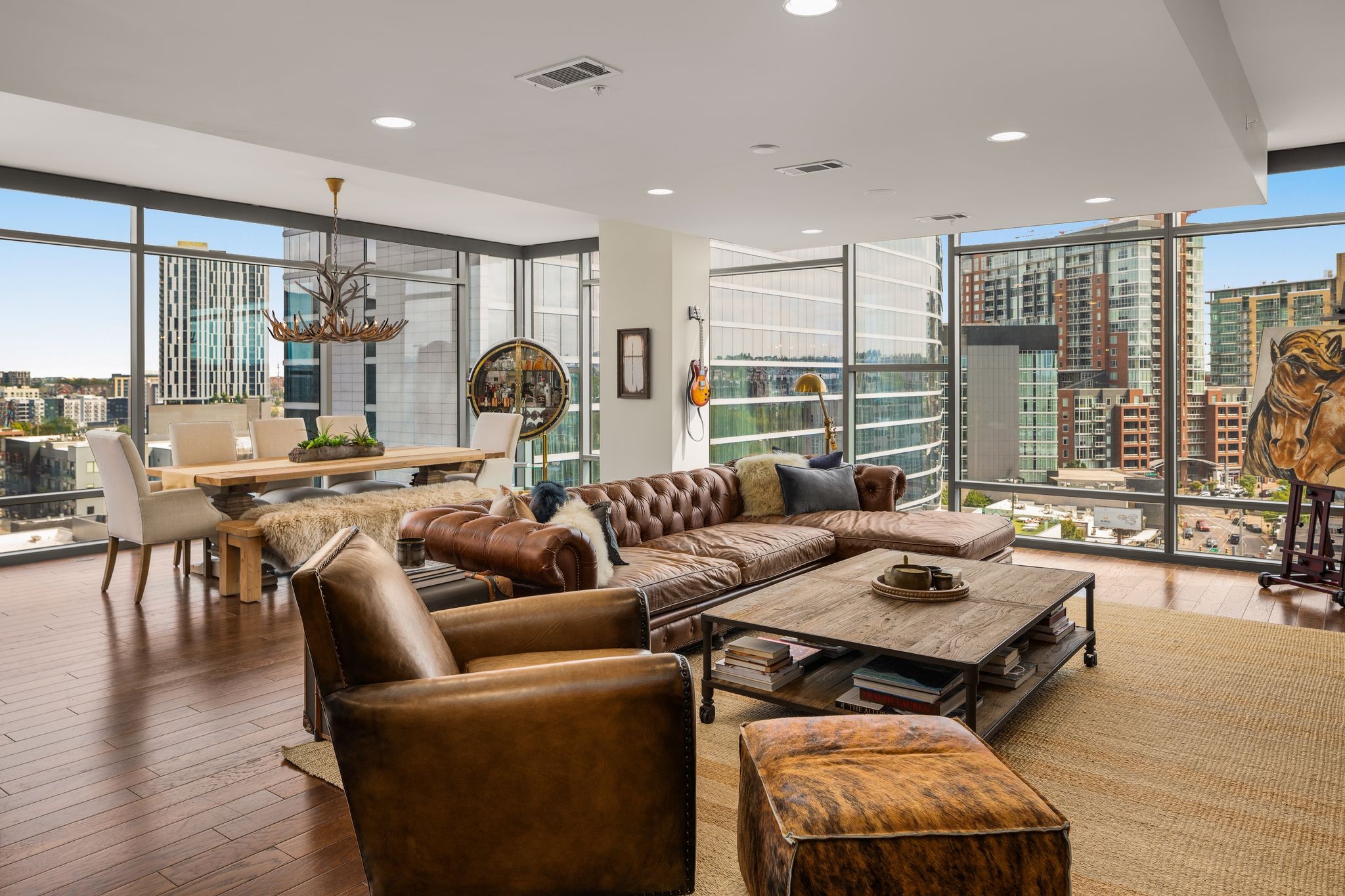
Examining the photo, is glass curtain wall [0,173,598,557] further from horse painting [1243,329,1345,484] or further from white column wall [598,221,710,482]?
horse painting [1243,329,1345,484]

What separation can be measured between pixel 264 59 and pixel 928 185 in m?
3.39

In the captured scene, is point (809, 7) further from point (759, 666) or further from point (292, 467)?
point (292, 467)

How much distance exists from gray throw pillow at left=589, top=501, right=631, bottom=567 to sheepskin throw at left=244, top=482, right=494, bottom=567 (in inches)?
60.2

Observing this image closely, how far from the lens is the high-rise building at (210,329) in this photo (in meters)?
6.92

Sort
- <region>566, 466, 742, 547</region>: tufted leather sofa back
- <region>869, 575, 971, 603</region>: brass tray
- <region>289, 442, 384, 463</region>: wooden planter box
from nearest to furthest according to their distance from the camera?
<region>869, 575, 971, 603</region>: brass tray < <region>566, 466, 742, 547</region>: tufted leather sofa back < <region>289, 442, 384, 463</region>: wooden planter box

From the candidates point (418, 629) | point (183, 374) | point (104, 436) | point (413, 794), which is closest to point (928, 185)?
point (418, 629)

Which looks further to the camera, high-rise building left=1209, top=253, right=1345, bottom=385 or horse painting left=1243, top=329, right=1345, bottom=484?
high-rise building left=1209, top=253, right=1345, bottom=385

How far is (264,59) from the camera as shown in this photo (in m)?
2.94

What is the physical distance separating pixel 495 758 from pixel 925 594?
83.3 inches

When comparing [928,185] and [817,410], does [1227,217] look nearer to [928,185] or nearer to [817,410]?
[928,185]

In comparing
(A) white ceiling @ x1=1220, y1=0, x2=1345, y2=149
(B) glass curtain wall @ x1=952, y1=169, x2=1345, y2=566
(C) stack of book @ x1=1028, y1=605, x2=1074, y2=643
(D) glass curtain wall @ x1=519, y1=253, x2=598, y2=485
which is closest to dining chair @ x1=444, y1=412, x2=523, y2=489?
(D) glass curtain wall @ x1=519, y1=253, x2=598, y2=485

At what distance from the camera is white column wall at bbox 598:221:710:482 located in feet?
23.2

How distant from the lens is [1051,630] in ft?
12.4

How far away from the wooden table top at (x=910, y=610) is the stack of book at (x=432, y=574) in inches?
37.8
